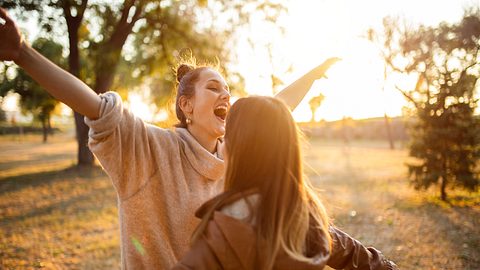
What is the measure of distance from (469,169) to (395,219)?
9.69 ft

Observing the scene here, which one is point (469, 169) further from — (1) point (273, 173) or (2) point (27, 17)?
(2) point (27, 17)

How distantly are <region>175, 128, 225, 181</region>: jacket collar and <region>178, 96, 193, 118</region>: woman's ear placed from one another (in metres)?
0.27

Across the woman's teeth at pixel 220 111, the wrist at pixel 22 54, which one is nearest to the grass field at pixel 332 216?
the woman's teeth at pixel 220 111

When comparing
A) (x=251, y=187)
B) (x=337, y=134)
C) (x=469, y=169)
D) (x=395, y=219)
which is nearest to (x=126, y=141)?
(x=251, y=187)

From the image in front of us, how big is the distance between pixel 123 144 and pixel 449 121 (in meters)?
10.00

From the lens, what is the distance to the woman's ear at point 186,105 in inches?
92.9

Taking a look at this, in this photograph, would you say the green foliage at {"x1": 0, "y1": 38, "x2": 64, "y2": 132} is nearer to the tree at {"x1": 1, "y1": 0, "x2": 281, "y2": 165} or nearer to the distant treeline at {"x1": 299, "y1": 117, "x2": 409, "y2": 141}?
the tree at {"x1": 1, "y1": 0, "x2": 281, "y2": 165}

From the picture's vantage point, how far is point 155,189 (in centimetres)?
190

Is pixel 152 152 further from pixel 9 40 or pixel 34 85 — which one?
pixel 34 85

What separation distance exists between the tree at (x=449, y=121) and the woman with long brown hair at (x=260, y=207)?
925 cm

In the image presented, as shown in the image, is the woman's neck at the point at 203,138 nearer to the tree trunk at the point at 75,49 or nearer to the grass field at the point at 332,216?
the grass field at the point at 332,216

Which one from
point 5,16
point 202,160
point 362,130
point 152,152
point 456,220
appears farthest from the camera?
point 362,130

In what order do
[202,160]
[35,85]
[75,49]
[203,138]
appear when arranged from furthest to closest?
[35,85]
[75,49]
[203,138]
[202,160]

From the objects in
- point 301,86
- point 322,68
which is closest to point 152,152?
point 301,86
